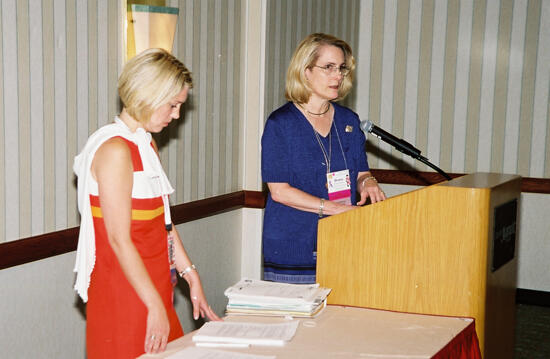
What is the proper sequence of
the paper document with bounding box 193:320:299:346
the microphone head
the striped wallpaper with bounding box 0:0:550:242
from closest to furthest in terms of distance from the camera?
the paper document with bounding box 193:320:299:346, the microphone head, the striped wallpaper with bounding box 0:0:550:242

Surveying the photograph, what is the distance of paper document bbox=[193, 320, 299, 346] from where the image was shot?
2.04 metres

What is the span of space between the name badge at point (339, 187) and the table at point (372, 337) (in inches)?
32.5

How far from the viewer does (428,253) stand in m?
2.38

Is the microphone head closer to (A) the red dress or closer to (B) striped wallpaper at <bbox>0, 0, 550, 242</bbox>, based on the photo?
(A) the red dress

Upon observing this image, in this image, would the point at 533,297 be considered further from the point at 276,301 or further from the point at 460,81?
the point at 276,301

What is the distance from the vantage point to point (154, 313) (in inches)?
87.5

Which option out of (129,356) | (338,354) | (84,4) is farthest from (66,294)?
(338,354)

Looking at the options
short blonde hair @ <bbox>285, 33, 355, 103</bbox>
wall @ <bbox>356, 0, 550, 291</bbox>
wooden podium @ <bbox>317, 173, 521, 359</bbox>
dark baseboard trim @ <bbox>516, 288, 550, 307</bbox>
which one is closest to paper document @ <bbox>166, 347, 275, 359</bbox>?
wooden podium @ <bbox>317, 173, 521, 359</bbox>

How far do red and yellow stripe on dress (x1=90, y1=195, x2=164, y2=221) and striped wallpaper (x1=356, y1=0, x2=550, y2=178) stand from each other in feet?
13.0

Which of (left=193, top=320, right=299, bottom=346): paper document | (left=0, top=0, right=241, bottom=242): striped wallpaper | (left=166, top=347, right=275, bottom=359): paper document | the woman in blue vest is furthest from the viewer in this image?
the woman in blue vest

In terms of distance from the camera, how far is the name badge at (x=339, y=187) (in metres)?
3.18

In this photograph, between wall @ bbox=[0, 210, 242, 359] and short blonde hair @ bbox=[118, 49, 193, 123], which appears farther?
wall @ bbox=[0, 210, 242, 359]

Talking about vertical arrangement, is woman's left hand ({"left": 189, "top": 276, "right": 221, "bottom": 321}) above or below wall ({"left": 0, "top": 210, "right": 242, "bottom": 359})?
above

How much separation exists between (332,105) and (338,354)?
1.62 meters
